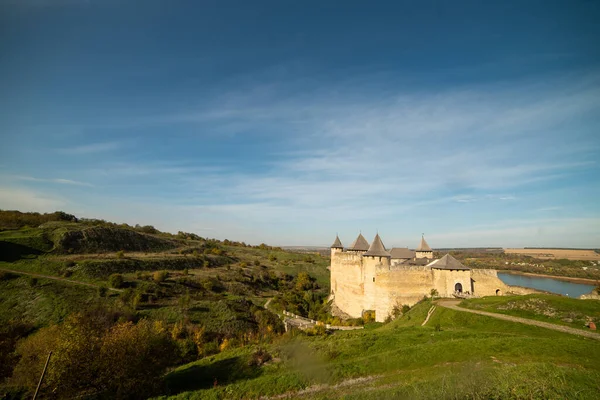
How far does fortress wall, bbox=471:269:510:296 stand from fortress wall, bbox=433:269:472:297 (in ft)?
2.75

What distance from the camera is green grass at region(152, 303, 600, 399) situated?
23.3 ft

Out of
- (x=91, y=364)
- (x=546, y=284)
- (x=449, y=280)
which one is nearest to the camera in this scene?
(x=91, y=364)

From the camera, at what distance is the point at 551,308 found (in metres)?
17.7

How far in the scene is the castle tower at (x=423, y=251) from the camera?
36469mm

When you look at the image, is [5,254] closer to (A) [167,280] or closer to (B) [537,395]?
(A) [167,280]

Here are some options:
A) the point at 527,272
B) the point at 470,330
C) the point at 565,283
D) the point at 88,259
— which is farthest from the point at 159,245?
the point at 527,272

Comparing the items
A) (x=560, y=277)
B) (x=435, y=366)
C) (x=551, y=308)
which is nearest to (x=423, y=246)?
(x=551, y=308)

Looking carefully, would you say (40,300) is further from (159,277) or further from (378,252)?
(378,252)

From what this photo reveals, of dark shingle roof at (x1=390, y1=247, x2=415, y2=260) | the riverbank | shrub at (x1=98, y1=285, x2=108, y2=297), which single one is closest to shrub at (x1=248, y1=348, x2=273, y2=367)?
shrub at (x1=98, y1=285, x2=108, y2=297)

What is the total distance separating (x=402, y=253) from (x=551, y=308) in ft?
61.2

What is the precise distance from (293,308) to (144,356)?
95.2 ft

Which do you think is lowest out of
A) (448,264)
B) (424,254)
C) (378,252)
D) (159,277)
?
(159,277)

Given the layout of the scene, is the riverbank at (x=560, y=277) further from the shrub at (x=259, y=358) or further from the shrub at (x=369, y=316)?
the shrub at (x=259, y=358)

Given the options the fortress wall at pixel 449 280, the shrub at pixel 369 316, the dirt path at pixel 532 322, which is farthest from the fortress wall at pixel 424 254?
the dirt path at pixel 532 322
